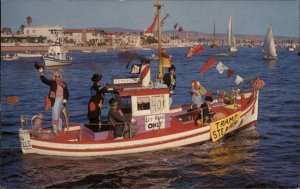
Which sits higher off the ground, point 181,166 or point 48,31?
point 48,31

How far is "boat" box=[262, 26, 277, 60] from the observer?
3688 inches

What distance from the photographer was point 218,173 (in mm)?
15328

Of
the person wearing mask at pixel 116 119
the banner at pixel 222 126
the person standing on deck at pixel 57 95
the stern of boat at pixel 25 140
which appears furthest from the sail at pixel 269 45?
the stern of boat at pixel 25 140

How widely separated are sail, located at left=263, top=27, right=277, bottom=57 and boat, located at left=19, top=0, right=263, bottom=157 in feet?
266

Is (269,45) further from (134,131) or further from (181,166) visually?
(181,166)

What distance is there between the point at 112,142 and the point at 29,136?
3.94 meters

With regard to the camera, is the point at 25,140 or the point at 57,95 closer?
the point at 25,140

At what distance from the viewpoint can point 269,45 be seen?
97.9 meters

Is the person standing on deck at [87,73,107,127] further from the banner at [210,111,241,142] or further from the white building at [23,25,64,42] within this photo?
the white building at [23,25,64,42]

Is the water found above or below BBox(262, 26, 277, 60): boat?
below

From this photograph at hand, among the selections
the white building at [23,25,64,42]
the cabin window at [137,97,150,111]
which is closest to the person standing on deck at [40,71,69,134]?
the cabin window at [137,97,150,111]

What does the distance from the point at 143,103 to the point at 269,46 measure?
88751mm

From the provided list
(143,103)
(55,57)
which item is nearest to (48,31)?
(55,57)

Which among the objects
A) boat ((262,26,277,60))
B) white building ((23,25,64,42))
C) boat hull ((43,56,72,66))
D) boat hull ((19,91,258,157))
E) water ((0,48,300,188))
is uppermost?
white building ((23,25,64,42))
